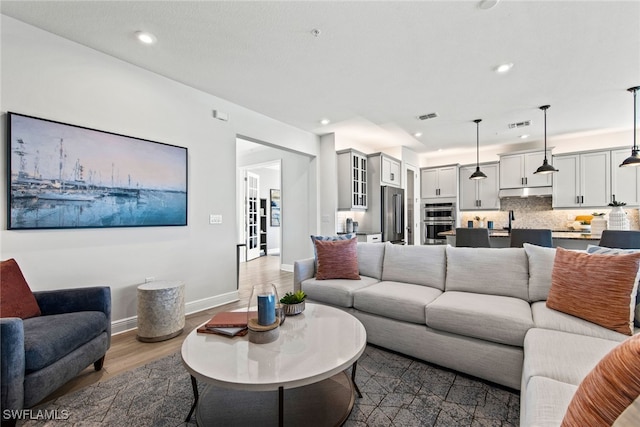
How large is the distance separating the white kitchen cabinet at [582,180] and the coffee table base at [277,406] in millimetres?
6310

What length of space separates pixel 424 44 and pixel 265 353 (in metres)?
2.89

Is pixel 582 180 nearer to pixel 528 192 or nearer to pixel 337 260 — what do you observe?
pixel 528 192

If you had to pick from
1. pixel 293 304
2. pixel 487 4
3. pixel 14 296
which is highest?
pixel 487 4

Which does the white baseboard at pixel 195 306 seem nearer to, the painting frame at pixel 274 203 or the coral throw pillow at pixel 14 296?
the coral throw pillow at pixel 14 296

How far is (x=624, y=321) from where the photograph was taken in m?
1.67

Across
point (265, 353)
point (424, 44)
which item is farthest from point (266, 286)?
point (424, 44)

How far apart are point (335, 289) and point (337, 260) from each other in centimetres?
38

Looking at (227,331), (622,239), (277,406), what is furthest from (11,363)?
(622,239)

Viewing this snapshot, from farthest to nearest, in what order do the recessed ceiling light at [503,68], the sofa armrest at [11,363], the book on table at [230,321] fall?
the recessed ceiling light at [503,68] → the book on table at [230,321] → the sofa armrest at [11,363]

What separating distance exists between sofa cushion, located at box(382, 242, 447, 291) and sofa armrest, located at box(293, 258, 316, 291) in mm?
807

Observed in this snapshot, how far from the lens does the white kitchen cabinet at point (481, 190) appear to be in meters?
6.62

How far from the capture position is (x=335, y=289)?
2.79 meters

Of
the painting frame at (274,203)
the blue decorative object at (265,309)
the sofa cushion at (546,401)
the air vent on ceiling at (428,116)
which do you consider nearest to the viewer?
the sofa cushion at (546,401)

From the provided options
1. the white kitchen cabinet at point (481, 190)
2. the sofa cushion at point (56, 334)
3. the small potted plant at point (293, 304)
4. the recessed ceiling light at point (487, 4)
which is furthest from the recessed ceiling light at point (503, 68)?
the sofa cushion at point (56, 334)
